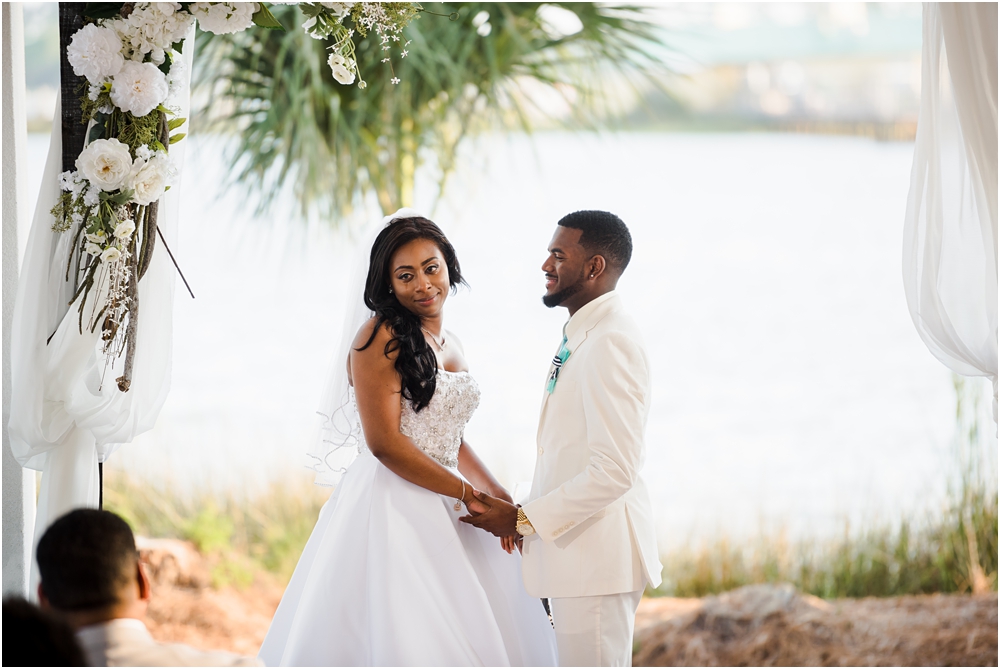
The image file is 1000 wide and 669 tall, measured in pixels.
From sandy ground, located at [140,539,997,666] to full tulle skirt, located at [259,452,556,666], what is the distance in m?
2.02

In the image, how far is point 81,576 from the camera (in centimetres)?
158

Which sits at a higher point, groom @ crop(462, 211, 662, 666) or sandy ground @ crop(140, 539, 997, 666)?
groom @ crop(462, 211, 662, 666)

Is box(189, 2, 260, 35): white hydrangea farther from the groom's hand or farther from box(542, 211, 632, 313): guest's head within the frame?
the groom's hand

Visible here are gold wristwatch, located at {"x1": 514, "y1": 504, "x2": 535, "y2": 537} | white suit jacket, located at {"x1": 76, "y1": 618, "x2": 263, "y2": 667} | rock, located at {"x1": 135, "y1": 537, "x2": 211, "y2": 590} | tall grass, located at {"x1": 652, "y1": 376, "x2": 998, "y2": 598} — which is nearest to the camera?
white suit jacket, located at {"x1": 76, "y1": 618, "x2": 263, "y2": 667}

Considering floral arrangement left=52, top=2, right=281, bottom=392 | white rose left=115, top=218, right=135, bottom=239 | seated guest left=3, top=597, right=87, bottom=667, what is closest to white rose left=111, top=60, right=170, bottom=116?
floral arrangement left=52, top=2, right=281, bottom=392

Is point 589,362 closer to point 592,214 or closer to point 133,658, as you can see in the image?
point 592,214

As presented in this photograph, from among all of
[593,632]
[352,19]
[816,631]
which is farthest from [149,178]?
[816,631]

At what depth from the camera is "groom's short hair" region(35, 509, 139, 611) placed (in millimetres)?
1574

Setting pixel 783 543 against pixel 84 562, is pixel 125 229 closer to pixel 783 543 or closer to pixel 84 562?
pixel 84 562

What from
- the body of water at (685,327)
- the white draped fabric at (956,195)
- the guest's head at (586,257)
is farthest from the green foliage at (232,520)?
the white draped fabric at (956,195)

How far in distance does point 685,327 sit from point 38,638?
4291 mm

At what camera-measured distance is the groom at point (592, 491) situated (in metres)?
2.09

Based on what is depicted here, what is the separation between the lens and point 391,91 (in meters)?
3.90

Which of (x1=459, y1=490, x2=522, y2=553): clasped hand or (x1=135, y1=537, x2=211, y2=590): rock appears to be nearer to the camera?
(x1=459, y1=490, x2=522, y2=553): clasped hand
